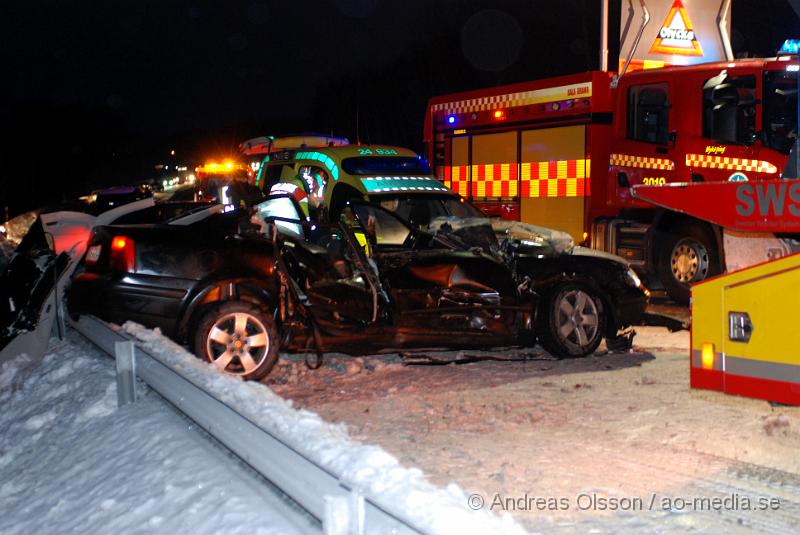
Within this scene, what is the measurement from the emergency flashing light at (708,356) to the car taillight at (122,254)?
13.8 ft

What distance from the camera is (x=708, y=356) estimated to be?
14.6 feet

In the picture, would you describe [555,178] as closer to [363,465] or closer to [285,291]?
[285,291]

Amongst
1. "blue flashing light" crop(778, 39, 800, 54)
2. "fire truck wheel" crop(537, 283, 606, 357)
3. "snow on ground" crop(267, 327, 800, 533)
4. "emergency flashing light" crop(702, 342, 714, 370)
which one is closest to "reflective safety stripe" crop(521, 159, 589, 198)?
"blue flashing light" crop(778, 39, 800, 54)

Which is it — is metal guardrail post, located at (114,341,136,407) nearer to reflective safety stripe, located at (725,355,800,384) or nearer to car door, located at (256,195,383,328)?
car door, located at (256,195,383,328)

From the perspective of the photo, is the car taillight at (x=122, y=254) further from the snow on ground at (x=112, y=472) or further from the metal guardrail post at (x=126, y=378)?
the metal guardrail post at (x=126, y=378)

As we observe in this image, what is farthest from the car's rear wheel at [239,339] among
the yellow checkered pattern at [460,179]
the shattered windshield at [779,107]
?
the yellow checkered pattern at [460,179]

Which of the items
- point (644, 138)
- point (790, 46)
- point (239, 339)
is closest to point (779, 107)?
point (790, 46)

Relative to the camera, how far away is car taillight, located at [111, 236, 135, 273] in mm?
6516

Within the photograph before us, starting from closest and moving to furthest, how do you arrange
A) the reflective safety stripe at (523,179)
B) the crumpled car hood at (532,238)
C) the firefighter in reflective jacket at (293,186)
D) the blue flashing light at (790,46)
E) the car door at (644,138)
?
the crumpled car hood at (532,238) < the blue flashing light at (790,46) < the firefighter in reflective jacket at (293,186) < the car door at (644,138) < the reflective safety stripe at (523,179)

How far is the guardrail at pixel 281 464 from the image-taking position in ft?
8.05

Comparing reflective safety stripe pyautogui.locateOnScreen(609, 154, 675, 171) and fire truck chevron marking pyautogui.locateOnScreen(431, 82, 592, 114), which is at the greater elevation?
fire truck chevron marking pyautogui.locateOnScreen(431, 82, 592, 114)

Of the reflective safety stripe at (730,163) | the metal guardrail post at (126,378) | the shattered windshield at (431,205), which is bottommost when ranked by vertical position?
the metal guardrail post at (126,378)

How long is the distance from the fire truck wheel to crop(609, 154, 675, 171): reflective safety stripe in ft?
13.0

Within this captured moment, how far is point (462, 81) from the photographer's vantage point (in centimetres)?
4028
